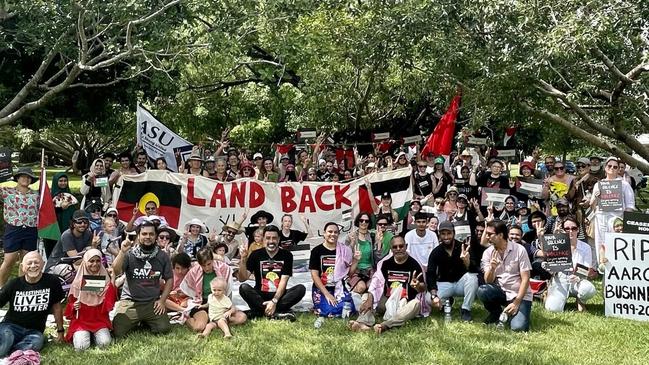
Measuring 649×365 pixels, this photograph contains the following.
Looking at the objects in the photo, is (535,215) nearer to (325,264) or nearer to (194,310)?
(325,264)

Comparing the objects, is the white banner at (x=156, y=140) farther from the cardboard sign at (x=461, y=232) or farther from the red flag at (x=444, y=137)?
the cardboard sign at (x=461, y=232)

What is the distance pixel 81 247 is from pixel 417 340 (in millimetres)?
4266

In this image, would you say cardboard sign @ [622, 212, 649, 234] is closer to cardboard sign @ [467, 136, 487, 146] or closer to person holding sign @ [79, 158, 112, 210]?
cardboard sign @ [467, 136, 487, 146]

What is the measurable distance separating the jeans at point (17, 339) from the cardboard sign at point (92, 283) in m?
0.61

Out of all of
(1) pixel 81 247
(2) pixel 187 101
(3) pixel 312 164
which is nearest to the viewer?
(1) pixel 81 247

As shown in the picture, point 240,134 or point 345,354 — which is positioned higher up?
point 240,134

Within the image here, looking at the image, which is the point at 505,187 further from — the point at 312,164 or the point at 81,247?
the point at 81,247

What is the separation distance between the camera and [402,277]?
7.43 m

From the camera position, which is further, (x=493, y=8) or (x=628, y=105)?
(x=628, y=105)

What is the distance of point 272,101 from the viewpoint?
974 inches

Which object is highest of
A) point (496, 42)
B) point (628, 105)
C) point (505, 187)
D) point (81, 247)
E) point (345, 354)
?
point (496, 42)

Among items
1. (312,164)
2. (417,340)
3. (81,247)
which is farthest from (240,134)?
(417,340)

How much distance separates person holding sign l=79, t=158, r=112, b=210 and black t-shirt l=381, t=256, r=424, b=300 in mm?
4862

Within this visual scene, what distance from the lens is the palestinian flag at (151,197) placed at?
10.1m
